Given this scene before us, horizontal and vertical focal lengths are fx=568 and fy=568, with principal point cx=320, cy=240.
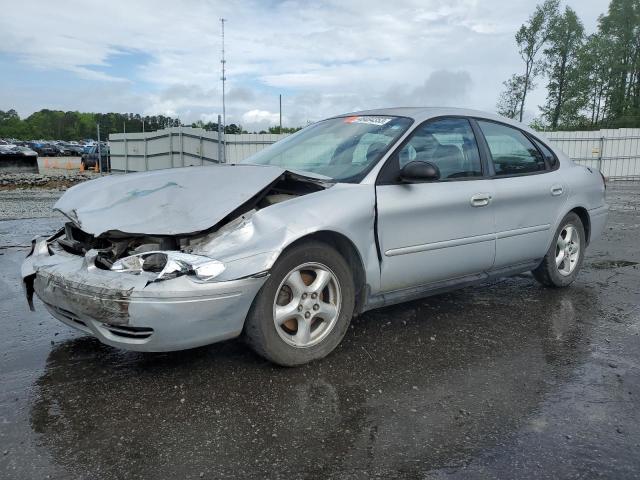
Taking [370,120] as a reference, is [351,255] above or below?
below

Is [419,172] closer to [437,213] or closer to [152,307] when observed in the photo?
[437,213]

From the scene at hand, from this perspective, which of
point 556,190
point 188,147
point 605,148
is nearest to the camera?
point 556,190

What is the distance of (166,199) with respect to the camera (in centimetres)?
334

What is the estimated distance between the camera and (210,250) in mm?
2990

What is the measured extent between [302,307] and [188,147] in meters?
16.8

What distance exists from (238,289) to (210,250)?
257 millimetres

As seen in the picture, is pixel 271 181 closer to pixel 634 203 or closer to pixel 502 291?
pixel 502 291

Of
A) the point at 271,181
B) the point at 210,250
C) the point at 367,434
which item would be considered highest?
the point at 271,181

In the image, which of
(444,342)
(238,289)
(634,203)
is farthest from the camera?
(634,203)

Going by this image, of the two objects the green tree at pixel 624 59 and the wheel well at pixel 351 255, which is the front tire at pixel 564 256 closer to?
the wheel well at pixel 351 255

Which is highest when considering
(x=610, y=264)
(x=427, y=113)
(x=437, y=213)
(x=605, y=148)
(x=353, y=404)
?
(x=605, y=148)

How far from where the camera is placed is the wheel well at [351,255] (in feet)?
11.1

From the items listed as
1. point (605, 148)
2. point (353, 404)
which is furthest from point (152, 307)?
point (605, 148)

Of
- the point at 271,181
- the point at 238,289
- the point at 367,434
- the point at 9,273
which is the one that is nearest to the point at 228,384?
the point at 238,289
